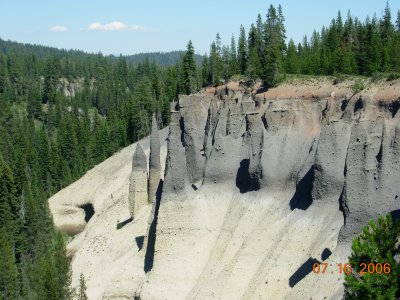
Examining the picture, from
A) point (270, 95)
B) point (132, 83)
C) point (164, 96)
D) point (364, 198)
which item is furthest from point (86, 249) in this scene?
point (132, 83)

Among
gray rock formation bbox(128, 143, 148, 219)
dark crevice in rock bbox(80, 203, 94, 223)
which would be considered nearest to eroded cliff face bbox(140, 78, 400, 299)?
gray rock formation bbox(128, 143, 148, 219)

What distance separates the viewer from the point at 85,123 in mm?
97000

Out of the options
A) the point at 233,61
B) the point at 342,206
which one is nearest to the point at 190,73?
the point at 233,61

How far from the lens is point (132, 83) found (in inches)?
6171

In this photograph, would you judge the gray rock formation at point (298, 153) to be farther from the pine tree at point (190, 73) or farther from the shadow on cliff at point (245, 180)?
the pine tree at point (190, 73)

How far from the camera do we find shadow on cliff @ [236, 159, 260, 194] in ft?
110

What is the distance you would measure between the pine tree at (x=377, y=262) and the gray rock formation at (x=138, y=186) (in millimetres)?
26864

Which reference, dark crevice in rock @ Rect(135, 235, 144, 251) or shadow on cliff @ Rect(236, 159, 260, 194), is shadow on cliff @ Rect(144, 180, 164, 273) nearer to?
dark crevice in rock @ Rect(135, 235, 144, 251)

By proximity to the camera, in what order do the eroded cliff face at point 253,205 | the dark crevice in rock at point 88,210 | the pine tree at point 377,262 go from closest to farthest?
the pine tree at point 377,262 → the eroded cliff face at point 253,205 → the dark crevice in rock at point 88,210

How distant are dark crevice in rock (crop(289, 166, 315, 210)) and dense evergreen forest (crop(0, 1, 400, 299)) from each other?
47.9 feet

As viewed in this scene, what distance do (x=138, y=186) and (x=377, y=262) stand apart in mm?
27930

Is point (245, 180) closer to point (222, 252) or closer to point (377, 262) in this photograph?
point (222, 252)

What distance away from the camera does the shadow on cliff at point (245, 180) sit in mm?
33438

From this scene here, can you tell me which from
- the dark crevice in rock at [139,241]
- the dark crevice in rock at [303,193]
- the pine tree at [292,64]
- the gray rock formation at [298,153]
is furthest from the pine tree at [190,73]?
the dark crevice in rock at [303,193]
